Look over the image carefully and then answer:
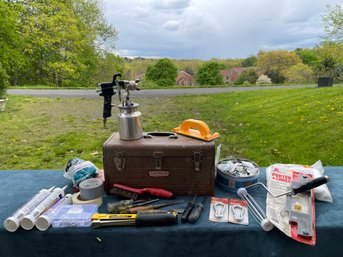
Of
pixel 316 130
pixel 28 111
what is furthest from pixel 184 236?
→ pixel 28 111

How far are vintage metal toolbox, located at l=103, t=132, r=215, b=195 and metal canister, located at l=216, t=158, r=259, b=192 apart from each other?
0.10 meters

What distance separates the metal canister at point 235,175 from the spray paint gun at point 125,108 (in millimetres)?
441

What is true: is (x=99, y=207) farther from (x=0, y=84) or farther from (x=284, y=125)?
(x=0, y=84)

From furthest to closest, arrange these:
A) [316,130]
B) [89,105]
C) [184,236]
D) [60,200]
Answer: [89,105]
[316,130]
[60,200]
[184,236]

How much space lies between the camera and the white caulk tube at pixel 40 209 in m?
0.95

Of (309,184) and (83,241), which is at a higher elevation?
(309,184)

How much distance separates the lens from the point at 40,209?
100cm

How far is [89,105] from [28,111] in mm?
1464

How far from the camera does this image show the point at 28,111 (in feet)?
19.5

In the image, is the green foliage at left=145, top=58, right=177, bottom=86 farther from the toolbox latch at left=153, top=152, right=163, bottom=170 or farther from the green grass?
the toolbox latch at left=153, top=152, right=163, bottom=170

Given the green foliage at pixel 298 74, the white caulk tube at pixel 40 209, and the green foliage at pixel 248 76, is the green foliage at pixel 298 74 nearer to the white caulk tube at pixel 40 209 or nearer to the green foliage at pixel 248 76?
the green foliage at pixel 248 76

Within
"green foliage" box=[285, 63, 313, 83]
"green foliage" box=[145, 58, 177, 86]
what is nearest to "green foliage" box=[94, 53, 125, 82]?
"green foliage" box=[145, 58, 177, 86]

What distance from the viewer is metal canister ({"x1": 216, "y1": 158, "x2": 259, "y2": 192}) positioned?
118 cm

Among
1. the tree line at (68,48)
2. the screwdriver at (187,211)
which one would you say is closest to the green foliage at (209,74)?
the tree line at (68,48)
